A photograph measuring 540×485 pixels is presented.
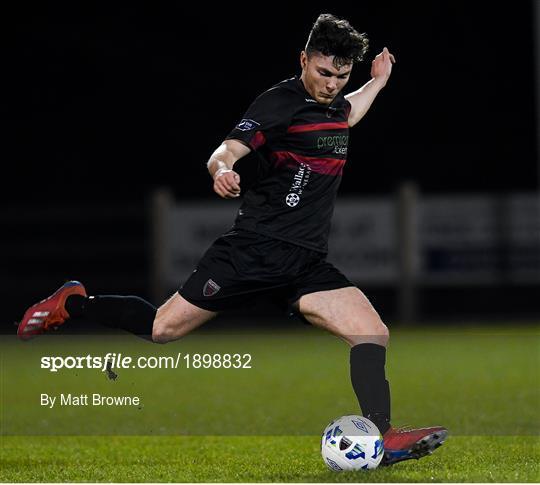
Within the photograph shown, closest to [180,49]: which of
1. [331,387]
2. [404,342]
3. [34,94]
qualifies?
[34,94]

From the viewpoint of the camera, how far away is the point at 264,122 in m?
5.32

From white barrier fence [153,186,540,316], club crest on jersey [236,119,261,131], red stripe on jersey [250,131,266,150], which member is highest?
club crest on jersey [236,119,261,131]

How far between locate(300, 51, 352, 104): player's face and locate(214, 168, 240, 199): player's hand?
2.46ft

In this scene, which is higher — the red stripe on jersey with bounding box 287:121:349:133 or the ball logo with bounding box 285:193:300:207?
the red stripe on jersey with bounding box 287:121:349:133

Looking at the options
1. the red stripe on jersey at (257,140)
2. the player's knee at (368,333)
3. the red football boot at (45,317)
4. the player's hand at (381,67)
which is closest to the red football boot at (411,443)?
the player's knee at (368,333)

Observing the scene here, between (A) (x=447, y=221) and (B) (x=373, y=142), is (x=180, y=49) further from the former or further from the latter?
(A) (x=447, y=221)

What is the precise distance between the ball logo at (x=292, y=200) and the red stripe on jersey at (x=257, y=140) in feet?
0.91

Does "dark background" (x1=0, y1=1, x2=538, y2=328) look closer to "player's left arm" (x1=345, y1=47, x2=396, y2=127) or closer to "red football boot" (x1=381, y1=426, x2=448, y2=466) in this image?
"player's left arm" (x1=345, y1=47, x2=396, y2=127)

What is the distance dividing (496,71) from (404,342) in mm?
8629

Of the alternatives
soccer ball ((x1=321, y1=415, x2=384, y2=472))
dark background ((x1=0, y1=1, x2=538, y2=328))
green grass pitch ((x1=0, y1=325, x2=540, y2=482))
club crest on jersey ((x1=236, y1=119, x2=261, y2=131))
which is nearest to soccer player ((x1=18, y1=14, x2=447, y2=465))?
club crest on jersey ((x1=236, y1=119, x2=261, y2=131))

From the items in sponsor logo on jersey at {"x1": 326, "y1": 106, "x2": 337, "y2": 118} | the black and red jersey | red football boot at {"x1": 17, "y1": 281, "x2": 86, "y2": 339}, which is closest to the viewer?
the black and red jersey

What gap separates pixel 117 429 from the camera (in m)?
6.74

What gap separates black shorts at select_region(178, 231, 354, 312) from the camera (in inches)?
215
